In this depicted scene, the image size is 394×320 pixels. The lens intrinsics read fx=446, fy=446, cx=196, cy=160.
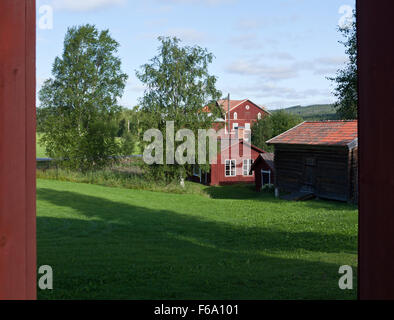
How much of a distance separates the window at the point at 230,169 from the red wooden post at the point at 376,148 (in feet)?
126

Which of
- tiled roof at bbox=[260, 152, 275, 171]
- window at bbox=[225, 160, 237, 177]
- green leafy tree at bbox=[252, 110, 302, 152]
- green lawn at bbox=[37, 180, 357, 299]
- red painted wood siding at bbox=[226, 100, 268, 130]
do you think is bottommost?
green lawn at bbox=[37, 180, 357, 299]

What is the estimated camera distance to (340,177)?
24438mm

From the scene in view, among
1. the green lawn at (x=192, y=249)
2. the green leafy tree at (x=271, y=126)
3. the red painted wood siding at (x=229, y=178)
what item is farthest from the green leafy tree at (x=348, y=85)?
the green leafy tree at (x=271, y=126)

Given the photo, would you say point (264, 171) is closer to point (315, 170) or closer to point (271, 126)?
point (315, 170)

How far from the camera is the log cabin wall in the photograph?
24.2 m

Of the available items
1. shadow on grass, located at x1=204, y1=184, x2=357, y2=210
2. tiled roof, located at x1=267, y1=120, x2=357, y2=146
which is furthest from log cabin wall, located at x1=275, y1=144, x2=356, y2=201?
shadow on grass, located at x1=204, y1=184, x2=357, y2=210

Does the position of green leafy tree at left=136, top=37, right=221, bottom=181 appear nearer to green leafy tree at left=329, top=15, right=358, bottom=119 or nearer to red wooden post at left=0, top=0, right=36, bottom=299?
green leafy tree at left=329, top=15, right=358, bottom=119

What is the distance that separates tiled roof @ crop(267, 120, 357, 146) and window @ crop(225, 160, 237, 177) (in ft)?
37.1

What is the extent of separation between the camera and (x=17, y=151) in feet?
5.62

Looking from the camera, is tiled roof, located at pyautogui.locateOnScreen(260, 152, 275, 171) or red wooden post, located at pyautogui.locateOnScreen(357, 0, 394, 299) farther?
tiled roof, located at pyautogui.locateOnScreen(260, 152, 275, 171)

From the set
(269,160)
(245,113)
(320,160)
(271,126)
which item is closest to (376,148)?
(320,160)

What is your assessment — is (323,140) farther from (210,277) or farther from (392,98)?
(392,98)

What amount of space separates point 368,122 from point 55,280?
20.9 feet
